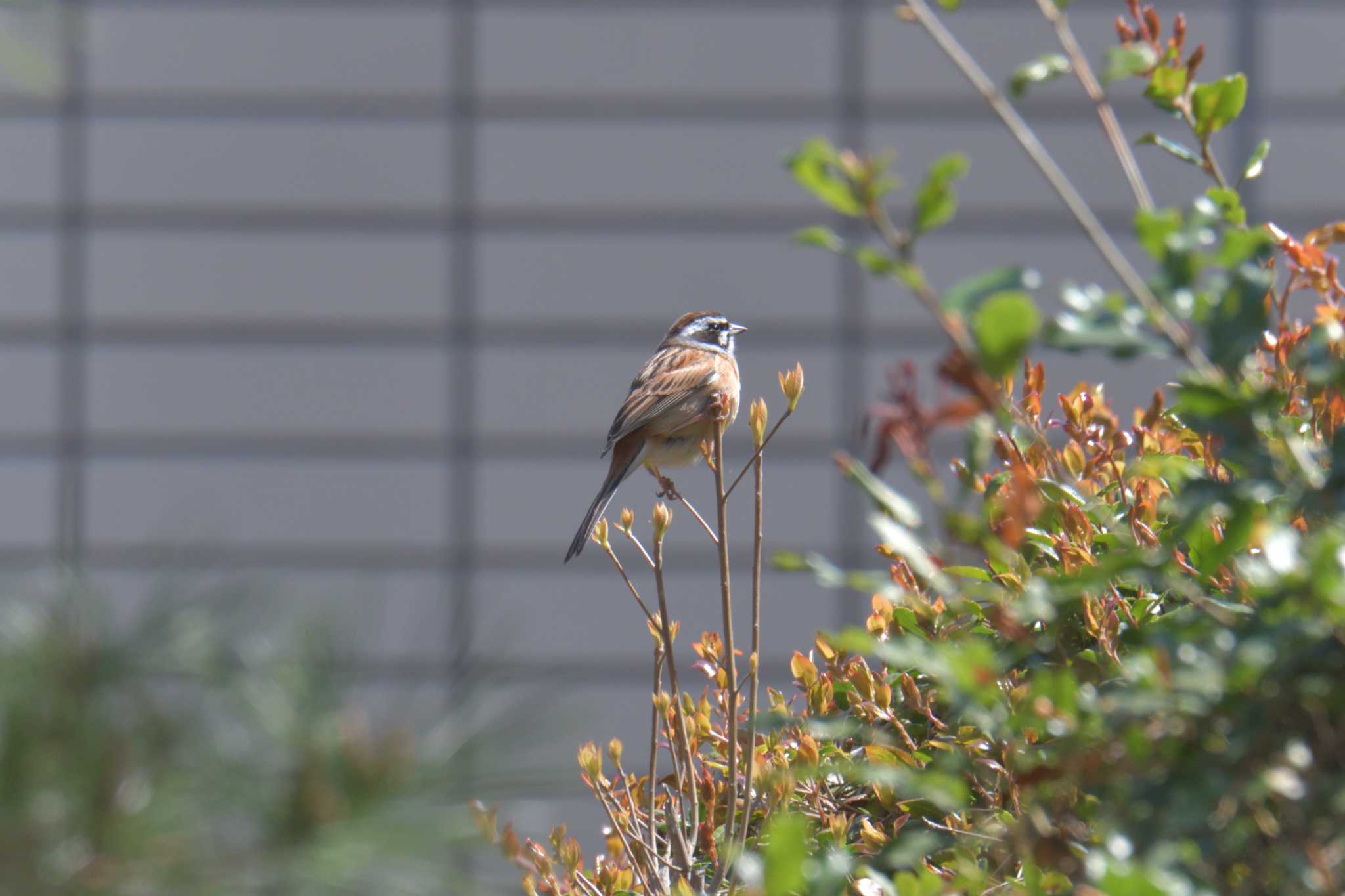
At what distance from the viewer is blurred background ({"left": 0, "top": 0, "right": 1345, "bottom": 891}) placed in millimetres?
7414

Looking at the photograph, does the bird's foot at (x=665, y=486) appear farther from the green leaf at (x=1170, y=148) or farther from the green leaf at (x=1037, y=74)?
the green leaf at (x=1037, y=74)

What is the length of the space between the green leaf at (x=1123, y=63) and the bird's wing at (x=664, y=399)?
2.95 metres

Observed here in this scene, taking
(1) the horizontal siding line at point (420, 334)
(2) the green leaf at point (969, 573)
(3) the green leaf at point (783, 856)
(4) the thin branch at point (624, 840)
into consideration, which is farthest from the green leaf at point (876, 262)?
(1) the horizontal siding line at point (420, 334)

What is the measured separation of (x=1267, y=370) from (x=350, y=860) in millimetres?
1174

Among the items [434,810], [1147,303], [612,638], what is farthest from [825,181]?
[612,638]

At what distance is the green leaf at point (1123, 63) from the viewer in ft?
3.34

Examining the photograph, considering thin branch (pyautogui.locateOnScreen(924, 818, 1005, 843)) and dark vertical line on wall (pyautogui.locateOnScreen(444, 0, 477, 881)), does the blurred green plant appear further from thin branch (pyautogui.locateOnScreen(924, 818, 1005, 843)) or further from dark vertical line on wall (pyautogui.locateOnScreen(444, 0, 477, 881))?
dark vertical line on wall (pyautogui.locateOnScreen(444, 0, 477, 881))

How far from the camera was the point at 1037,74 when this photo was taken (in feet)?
3.59

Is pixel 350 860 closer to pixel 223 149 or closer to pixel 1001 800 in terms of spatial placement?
pixel 1001 800

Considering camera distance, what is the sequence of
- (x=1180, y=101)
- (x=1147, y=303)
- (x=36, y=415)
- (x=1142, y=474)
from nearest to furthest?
(x=1147, y=303) → (x=1180, y=101) → (x=1142, y=474) → (x=36, y=415)

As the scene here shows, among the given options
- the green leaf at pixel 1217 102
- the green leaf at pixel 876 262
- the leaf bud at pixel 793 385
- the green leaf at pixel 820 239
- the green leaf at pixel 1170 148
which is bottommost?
the leaf bud at pixel 793 385

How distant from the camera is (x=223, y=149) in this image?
754 centimetres

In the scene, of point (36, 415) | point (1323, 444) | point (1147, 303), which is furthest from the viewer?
point (36, 415)

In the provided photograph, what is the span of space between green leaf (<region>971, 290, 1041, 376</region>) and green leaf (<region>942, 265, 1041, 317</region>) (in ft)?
0.11
